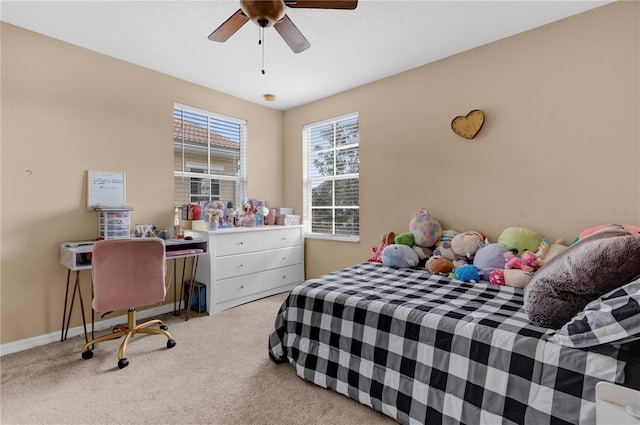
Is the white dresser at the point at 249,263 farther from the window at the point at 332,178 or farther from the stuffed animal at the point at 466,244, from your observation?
the stuffed animal at the point at 466,244

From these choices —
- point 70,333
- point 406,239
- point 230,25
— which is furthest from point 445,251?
point 70,333

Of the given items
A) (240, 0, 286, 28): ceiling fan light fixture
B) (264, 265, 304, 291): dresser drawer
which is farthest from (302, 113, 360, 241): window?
(240, 0, 286, 28): ceiling fan light fixture

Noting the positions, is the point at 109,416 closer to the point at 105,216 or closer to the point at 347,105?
the point at 105,216

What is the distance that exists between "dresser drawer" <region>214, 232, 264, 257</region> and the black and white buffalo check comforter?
1380mm

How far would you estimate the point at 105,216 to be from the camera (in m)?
2.67

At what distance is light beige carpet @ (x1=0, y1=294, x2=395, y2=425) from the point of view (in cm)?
165

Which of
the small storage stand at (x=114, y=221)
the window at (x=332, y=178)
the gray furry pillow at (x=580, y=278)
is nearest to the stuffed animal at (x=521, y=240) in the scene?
the gray furry pillow at (x=580, y=278)

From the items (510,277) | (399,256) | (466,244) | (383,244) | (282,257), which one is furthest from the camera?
(282,257)

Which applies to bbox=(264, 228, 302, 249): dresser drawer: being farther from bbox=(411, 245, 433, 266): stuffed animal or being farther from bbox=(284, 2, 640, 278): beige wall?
bbox=(411, 245, 433, 266): stuffed animal

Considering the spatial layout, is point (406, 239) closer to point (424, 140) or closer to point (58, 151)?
point (424, 140)

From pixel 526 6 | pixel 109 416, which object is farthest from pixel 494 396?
pixel 526 6

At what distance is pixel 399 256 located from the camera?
2.72 metres

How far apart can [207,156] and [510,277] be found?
3328mm

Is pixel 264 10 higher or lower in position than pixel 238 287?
higher
